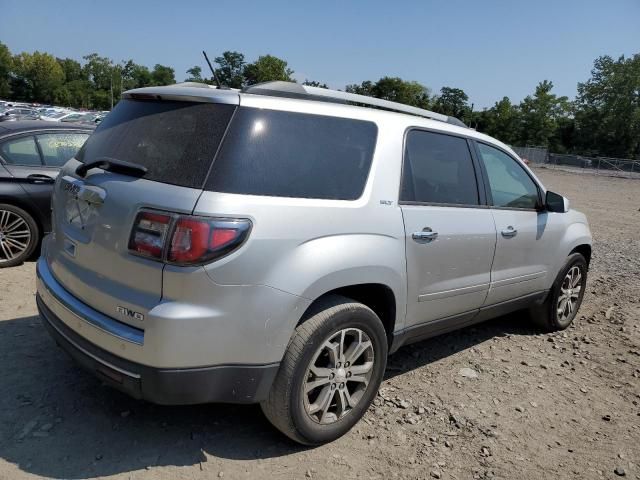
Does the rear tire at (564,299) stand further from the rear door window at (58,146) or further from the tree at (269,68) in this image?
the tree at (269,68)

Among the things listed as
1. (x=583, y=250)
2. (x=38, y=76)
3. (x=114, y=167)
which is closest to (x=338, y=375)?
(x=114, y=167)

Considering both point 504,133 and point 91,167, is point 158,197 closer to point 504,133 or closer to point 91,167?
point 91,167

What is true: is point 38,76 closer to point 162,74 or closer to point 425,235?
point 162,74

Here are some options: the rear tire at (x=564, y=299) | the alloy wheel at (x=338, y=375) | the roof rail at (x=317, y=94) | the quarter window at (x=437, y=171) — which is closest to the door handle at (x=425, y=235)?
the quarter window at (x=437, y=171)

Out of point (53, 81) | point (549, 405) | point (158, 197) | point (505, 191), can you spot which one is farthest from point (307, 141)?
point (53, 81)

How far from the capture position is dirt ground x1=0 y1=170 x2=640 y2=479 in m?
2.74

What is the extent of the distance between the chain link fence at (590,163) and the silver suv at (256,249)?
47.8 metres

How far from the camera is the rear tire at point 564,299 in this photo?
490 centimetres

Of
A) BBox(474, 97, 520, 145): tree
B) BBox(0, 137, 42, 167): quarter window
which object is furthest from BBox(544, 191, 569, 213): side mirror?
BBox(474, 97, 520, 145): tree

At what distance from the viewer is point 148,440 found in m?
2.87

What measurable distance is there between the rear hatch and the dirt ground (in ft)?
2.57

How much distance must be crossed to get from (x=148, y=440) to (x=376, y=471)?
4.04 ft

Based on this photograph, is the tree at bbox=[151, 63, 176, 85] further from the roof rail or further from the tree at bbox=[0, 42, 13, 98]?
the roof rail

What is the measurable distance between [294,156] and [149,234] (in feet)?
2.66
